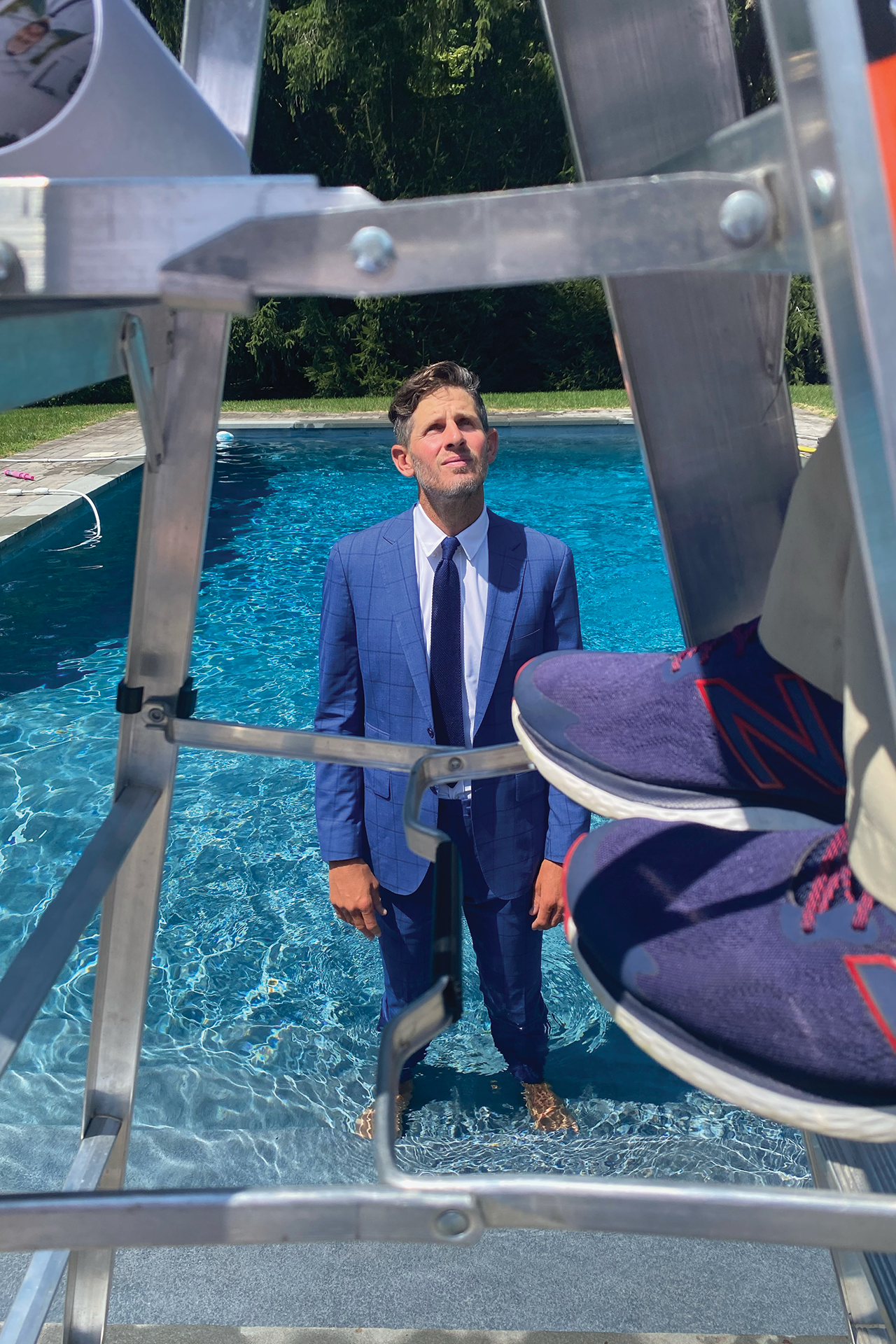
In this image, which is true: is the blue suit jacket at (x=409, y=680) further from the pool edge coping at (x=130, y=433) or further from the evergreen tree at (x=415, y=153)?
the evergreen tree at (x=415, y=153)

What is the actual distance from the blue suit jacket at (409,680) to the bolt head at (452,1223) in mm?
1819

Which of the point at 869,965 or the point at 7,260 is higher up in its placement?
the point at 7,260

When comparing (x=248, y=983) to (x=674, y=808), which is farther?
(x=248, y=983)

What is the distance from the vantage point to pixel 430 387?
102 inches

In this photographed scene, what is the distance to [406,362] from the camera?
18562 mm

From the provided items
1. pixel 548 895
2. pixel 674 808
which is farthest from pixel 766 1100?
pixel 548 895

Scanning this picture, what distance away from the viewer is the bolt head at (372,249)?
0.56m

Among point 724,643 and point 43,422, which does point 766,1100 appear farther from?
point 43,422

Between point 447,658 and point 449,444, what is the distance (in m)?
0.50

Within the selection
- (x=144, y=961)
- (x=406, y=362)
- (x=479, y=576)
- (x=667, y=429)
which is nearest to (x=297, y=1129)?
(x=479, y=576)

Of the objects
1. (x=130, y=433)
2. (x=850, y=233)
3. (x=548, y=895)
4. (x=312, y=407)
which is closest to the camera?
(x=850, y=233)

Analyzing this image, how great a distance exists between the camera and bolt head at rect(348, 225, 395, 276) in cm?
56

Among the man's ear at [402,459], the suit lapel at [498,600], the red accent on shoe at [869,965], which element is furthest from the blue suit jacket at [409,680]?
the red accent on shoe at [869,965]

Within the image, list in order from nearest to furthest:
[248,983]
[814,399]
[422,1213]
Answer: [422,1213]
[248,983]
[814,399]
